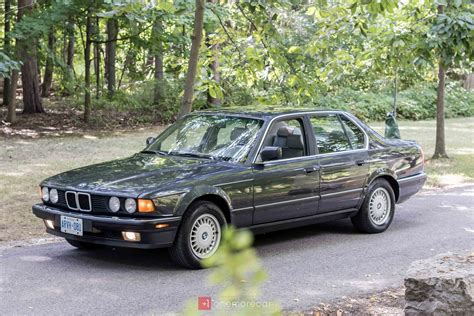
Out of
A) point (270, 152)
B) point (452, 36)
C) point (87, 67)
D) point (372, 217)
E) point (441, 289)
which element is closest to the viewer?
point (441, 289)

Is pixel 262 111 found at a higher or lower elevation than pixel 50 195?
higher

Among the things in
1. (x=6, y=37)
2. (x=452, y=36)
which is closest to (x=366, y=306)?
(x=452, y=36)

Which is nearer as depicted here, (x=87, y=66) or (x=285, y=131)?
(x=285, y=131)

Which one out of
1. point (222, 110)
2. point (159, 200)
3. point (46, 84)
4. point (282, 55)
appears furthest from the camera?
point (46, 84)

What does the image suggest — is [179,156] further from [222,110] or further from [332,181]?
[332,181]

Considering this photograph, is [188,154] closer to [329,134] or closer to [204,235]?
[204,235]

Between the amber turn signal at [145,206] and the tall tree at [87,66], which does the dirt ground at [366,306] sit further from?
the tall tree at [87,66]

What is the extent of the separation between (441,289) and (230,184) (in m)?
2.86

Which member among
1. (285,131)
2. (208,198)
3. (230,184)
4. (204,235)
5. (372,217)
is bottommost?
(372,217)

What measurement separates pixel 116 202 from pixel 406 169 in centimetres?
422

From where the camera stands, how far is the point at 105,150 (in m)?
17.9

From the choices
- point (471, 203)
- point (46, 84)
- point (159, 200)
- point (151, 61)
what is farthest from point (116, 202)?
point (151, 61)

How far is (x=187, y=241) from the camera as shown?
23.0 feet

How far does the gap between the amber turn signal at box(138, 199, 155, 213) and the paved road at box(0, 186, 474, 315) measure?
63 cm
